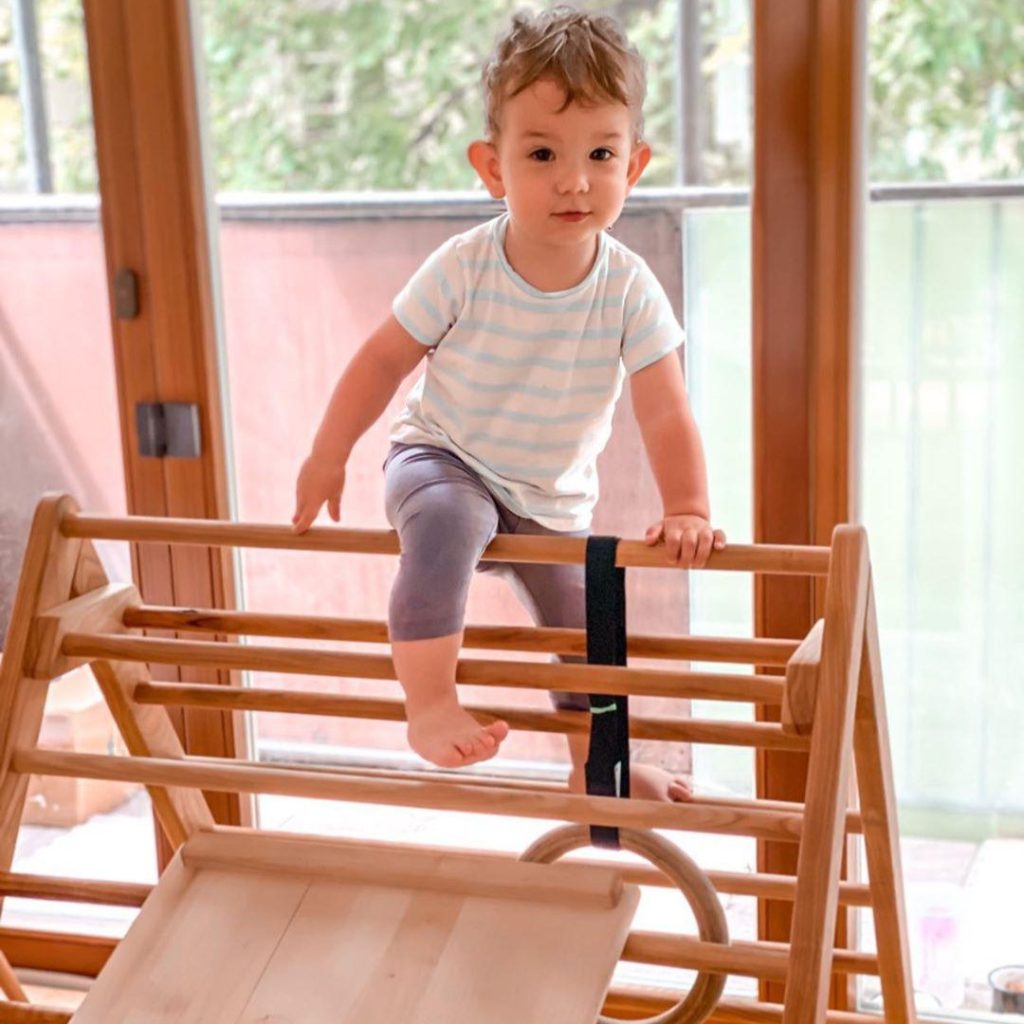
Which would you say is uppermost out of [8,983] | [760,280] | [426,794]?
[760,280]

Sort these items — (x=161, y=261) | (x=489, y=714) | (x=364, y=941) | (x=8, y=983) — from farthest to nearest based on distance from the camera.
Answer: (x=161, y=261), (x=8, y=983), (x=489, y=714), (x=364, y=941)

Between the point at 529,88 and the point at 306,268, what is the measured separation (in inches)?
22.6

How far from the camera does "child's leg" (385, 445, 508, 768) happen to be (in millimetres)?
1415

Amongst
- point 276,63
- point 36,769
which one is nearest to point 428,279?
point 276,63

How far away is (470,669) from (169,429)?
2.04 feet

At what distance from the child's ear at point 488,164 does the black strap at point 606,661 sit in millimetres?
359

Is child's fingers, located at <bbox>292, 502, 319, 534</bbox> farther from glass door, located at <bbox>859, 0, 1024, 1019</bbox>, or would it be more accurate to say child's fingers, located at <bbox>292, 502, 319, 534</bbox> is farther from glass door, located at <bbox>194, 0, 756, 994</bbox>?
glass door, located at <bbox>859, 0, 1024, 1019</bbox>

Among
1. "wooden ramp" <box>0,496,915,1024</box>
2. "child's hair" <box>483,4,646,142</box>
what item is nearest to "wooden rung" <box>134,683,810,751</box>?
"wooden ramp" <box>0,496,915,1024</box>

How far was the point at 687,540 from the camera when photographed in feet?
4.53

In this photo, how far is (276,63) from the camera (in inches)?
73.1

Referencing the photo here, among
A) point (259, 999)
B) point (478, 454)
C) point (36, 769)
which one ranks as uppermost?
point (478, 454)

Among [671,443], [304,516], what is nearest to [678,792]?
[671,443]

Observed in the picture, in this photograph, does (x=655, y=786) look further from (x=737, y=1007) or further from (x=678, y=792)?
(x=737, y=1007)

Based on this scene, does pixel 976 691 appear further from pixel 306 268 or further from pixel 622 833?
pixel 306 268
